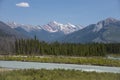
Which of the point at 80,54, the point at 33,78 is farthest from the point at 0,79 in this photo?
the point at 80,54

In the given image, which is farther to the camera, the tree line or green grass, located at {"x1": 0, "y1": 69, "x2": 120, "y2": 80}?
the tree line

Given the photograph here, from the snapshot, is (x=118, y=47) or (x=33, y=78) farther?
(x=118, y=47)

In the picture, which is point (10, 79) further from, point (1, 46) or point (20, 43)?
point (1, 46)

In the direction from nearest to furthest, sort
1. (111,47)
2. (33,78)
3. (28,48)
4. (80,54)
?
(33,78)
(80,54)
(28,48)
(111,47)

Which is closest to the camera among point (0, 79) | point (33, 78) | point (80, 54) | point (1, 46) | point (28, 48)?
point (0, 79)

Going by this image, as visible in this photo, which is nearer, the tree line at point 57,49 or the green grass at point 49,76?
the green grass at point 49,76

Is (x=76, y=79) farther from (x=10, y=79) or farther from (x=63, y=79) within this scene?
(x=10, y=79)

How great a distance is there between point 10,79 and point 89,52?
396ft

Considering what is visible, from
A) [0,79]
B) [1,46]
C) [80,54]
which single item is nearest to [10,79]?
[0,79]

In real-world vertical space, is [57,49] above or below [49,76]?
below

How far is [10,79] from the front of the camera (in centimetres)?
2262

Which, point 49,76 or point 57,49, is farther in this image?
point 57,49

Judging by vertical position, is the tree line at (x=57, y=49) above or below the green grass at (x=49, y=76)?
below

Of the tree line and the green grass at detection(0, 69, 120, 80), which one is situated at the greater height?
the green grass at detection(0, 69, 120, 80)
